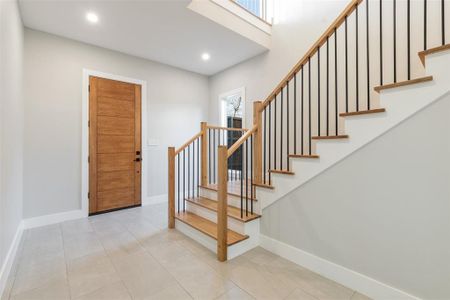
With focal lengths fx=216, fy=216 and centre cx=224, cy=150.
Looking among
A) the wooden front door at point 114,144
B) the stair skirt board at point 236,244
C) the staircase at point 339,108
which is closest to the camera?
the staircase at point 339,108

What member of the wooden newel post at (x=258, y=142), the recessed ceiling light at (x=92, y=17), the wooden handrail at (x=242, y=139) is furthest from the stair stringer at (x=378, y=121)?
the recessed ceiling light at (x=92, y=17)

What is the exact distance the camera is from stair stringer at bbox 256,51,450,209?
144 cm

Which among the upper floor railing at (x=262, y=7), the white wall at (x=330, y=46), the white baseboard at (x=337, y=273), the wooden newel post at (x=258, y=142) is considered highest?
the upper floor railing at (x=262, y=7)

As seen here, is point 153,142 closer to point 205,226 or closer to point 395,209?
point 205,226

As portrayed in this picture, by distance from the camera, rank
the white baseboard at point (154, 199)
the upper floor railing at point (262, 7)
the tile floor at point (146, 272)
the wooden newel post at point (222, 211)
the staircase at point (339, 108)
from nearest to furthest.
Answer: the staircase at point (339, 108), the tile floor at point (146, 272), the wooden newel post at point (222, 211), the upper floor railing at point (262, 7), the white baseboard at point (154, 199)

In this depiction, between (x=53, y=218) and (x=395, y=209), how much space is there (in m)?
4.42

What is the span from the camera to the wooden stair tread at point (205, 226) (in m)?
2.46

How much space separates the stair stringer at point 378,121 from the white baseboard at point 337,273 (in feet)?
1.88

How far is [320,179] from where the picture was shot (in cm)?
208

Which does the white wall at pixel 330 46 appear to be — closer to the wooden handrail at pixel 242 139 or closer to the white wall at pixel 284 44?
the white wall at pixel 284 44

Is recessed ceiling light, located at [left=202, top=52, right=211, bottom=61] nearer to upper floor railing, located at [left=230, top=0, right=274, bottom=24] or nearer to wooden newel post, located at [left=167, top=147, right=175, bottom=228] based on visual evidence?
upper floor railing, located at [left=230, top=0, right=274, bottom=24]

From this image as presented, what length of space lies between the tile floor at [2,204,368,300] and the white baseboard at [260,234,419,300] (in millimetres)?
60

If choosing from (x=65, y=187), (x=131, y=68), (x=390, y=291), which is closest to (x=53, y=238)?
(x=65, y=187)

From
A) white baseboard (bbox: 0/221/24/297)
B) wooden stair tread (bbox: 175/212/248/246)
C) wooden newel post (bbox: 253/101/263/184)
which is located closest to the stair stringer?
→ wooden newel post (bbox: 253/101/263/184)
